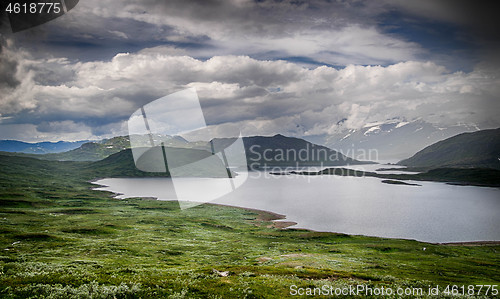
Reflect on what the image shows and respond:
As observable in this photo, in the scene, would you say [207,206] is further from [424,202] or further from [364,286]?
[364,286]

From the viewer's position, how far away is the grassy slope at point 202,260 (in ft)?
75.3

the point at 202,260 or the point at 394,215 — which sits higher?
the point at 202,260

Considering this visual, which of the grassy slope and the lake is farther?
the lake

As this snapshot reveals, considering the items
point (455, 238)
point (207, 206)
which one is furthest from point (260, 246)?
point (207, 206)

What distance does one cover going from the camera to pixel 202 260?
2020 inches

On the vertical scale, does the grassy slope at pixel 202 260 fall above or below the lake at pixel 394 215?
above

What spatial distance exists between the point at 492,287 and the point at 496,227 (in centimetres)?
10699

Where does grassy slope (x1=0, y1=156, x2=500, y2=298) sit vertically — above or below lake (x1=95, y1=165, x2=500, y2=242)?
above

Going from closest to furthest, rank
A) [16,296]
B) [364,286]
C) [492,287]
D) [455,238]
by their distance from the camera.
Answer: [16,296] < [364,286] < [492,287] < [455,238]

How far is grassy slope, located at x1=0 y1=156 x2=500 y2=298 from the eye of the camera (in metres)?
23.0

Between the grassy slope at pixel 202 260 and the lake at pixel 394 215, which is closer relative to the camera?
the grassy slope at pixel 202 260

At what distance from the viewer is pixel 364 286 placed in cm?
2762

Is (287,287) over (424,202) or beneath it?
over

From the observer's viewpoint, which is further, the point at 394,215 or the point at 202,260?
the point at 394,215
